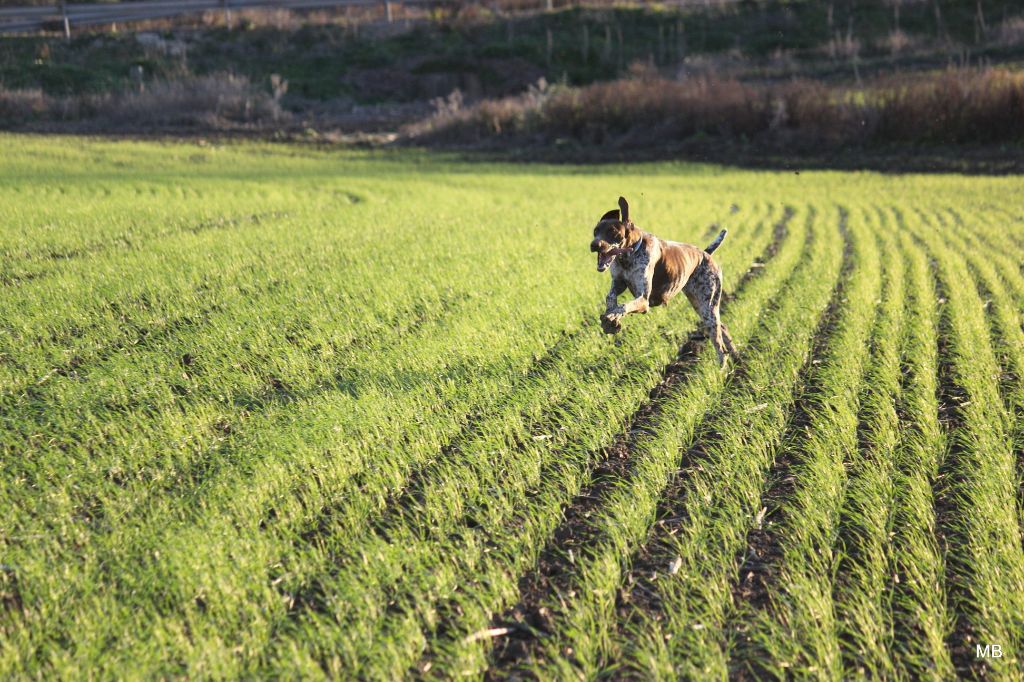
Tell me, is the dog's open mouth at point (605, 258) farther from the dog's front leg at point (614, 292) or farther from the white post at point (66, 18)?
the white post at point (66, 18)

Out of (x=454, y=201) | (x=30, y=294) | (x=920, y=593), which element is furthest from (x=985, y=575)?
(x=454, y=201)

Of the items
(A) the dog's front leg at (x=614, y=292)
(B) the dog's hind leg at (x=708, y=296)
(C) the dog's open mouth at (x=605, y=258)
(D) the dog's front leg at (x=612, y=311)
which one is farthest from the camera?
(B) the dog's hind leg at (x=708, y=296)

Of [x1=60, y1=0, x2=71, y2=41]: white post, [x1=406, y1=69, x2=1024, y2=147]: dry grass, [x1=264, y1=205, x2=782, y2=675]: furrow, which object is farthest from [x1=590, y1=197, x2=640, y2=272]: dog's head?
[x1=60, y1=0, x2=71, y2=41]: white post

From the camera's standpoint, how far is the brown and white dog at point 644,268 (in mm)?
4441

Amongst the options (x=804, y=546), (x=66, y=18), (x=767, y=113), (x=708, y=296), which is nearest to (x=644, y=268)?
(x=708, y=296)

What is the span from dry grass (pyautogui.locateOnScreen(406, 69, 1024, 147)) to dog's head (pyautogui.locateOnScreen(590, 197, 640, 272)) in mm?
25487

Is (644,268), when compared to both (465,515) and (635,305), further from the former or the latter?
(465,515)

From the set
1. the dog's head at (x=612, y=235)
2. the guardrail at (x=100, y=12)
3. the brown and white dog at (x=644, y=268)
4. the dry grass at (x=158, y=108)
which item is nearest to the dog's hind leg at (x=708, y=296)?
the brown and white dog at (x=644, y=268)

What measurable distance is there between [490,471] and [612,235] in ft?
5.09

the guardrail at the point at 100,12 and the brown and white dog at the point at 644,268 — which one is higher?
the guardrail at the point at 100,12

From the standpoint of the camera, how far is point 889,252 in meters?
11.8

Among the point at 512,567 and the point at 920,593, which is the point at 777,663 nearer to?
the point at 920,593

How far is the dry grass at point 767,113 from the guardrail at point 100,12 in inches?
731

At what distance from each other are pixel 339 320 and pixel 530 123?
1001 inches
